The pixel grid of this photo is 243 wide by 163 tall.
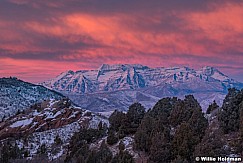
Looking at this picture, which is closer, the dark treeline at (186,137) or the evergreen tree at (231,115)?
the dark treeline at (186,137)

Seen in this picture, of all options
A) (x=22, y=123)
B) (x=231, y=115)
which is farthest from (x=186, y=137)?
(x=22, y=123)

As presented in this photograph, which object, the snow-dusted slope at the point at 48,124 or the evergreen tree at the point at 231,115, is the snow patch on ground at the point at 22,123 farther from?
the evergreen tree at the point at 231,115

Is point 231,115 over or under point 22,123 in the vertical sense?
over

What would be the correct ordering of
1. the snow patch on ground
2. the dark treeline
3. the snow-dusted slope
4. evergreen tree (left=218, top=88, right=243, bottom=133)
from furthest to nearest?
1. the snow patch on ground
2. the snow-dusted slope
3. evergreen tree (left=218, top=88, right=243, bottom=133)
4. the dark treeline

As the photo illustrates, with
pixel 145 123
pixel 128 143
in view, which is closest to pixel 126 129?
pixel 128 143

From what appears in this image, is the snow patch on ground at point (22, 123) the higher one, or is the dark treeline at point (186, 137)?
the dark treeline at point (186, 137)

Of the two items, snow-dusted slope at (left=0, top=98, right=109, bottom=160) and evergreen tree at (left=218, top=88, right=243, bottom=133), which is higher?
evergreen tree at (left=218, top=88, right=243, bottom=133)

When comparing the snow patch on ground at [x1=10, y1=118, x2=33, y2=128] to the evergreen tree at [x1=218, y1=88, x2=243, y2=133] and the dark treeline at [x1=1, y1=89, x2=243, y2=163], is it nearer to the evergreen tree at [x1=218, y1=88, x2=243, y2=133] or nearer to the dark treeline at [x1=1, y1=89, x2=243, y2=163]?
the dark treeline at [x1=1, y1=89, x2=243, y2=163]

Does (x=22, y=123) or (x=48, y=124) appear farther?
(x=22, y=123)

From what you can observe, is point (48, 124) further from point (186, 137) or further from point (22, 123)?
point (186, 137)

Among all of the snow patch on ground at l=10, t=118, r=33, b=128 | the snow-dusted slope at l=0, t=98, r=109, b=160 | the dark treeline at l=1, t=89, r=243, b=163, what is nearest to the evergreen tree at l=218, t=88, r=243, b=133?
the dark treeline at l=1, t=89, r=243, b=163

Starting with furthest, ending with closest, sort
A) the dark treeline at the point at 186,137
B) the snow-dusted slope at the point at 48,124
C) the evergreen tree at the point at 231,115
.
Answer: the snow-dusted slope at the point at 48,124 → the evergreen tree at the point at 231,115 → the dark treeline at the point at 186,137

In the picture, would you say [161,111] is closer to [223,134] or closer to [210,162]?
[223,134]

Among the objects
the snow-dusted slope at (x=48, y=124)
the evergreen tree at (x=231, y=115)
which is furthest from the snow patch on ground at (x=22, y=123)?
the evergreen tree at (x=231, y=115)
